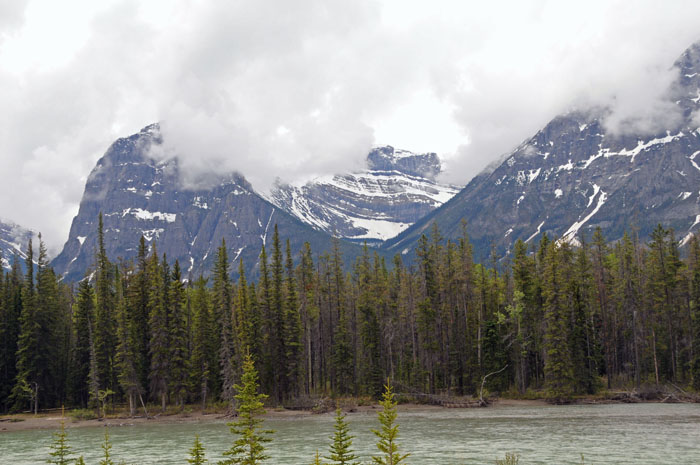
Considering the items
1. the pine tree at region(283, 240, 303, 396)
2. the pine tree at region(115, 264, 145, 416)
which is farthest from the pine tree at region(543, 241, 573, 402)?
the pine tree at region(115, 264, 145, 416)

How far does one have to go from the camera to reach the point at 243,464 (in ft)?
60.5

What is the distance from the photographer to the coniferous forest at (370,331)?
255 ft

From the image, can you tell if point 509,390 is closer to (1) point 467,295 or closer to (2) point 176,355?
(1) point 467,295

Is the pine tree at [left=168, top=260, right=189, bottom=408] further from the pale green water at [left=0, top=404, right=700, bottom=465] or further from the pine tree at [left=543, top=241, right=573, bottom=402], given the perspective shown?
the pine tree at [left=543, top=241, right=573, bottom=402]

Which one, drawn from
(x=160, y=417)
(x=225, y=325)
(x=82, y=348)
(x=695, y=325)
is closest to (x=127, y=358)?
(x=160, y=417)

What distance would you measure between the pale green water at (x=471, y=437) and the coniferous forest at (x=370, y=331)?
36.8ft

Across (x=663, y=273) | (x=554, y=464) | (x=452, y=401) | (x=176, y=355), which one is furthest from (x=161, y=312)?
(x=663, y=273)

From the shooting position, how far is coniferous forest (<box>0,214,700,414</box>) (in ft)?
255

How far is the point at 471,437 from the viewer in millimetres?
47531

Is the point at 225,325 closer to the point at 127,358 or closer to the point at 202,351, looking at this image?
the point at 202,351

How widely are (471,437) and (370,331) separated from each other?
38.2 meters

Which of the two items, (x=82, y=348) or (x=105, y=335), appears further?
(x=82, y=348)

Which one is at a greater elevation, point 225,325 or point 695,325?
point 225,325

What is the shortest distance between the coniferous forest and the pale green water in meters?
11.2
